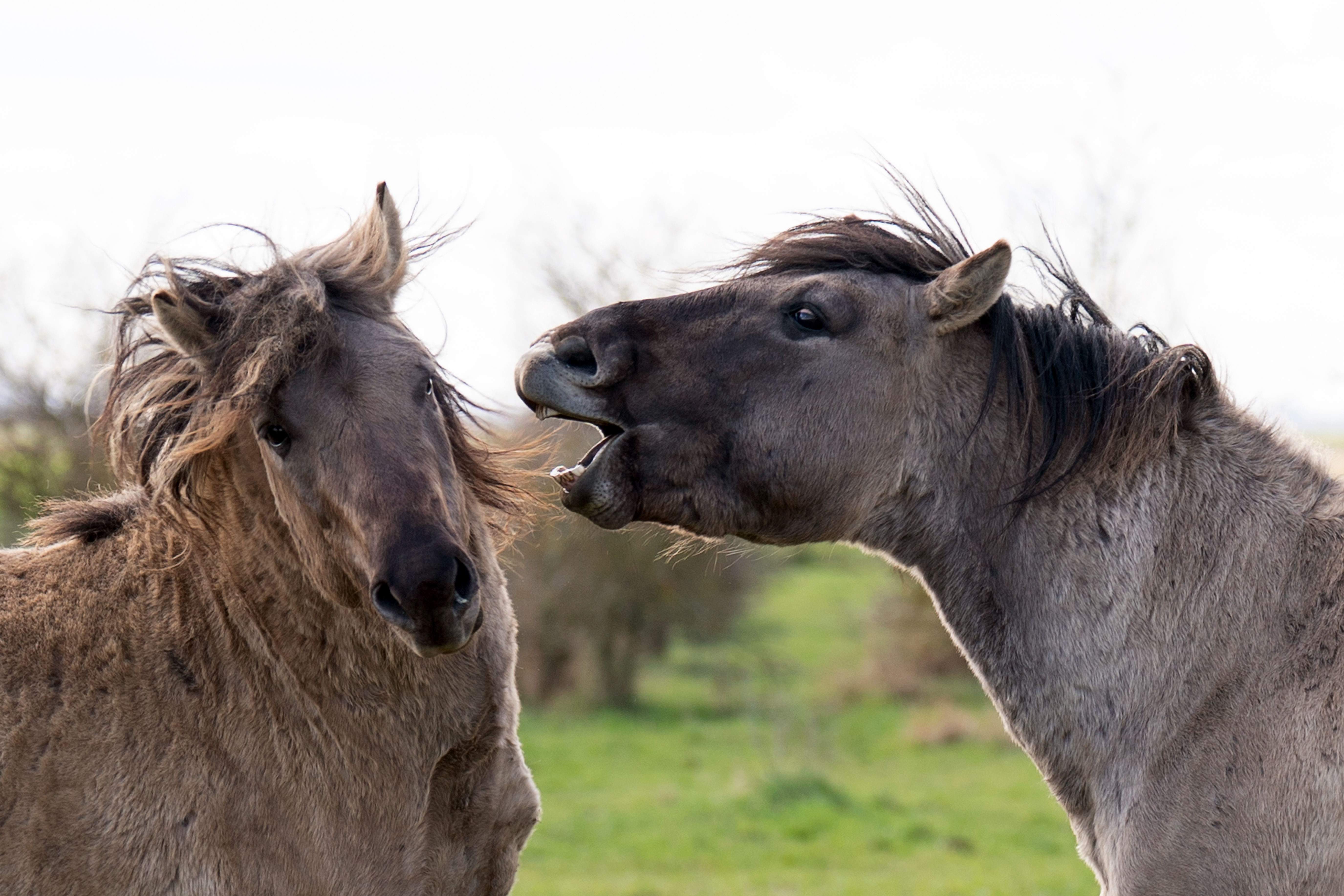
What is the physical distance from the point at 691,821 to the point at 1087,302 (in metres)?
9.19

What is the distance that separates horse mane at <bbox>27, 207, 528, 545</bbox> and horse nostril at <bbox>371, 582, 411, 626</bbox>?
79 centimetres

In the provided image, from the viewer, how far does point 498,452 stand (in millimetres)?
4215

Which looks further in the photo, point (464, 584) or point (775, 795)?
point (775, 795)

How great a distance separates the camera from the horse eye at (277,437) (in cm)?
353

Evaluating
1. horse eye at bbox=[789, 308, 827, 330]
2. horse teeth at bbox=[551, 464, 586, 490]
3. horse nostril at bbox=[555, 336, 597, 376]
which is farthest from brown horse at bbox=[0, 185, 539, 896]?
horse eye at bbox=[789, 308, 827, 330]

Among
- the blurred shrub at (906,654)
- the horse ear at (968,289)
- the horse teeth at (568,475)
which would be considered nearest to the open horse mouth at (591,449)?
the horse teeth at (568,475)

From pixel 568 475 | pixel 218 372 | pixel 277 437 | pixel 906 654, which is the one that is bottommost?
pixel 906 654

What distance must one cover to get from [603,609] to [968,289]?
52.4 ft

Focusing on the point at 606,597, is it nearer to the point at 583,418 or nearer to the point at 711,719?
the point at 711,719

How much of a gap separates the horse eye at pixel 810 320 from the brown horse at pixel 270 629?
1.23 metres

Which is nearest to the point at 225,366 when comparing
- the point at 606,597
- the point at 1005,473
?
the point at 1005,473

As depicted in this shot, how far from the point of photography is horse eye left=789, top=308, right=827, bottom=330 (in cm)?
353

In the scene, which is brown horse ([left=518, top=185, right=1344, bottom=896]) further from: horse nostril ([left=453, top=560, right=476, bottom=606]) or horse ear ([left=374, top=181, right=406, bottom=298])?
horse ear ([left=374, top=181, right=406, bottom=298])

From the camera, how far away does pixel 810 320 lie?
139 inches
